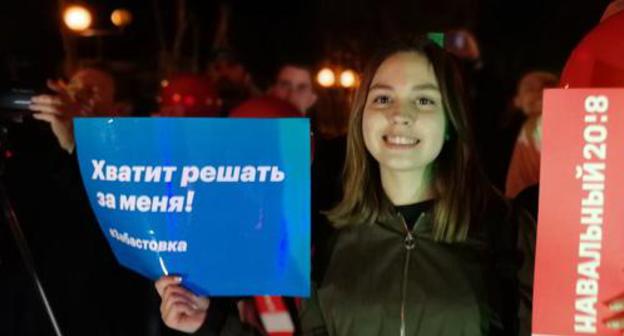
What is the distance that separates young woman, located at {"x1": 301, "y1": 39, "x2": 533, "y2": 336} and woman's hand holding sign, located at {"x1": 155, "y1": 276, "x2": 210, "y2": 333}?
272 mm

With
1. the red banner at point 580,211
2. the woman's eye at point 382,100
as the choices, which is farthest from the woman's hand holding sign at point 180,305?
the red banner at point 580,211

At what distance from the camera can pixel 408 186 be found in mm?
1851

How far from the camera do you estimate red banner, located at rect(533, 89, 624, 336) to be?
1.39 meters

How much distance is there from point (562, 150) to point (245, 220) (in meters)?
0.70

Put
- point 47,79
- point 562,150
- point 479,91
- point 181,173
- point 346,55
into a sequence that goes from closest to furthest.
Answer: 1. point 562,150
2. point 181,173
3. point 47,79
4. point 479,91
5. point 346,55

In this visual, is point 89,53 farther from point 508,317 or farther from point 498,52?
point 508,317

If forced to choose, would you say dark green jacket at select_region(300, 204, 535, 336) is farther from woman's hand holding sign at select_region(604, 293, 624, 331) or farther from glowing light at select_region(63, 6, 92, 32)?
glowing light at select_region(63, 6, 92, 32)

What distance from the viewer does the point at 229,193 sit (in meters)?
1.64

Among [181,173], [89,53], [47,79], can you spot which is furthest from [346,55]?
[181,173]

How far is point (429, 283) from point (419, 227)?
0.49 ft

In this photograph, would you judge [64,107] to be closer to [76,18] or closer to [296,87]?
[296,87]

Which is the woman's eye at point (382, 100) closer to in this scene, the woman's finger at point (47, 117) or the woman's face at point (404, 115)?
the woman's face at point (404, 115)

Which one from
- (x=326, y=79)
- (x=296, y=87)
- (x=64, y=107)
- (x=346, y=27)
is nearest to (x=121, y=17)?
(x=326, y=79)

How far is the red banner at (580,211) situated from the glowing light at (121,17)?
31.7ft
